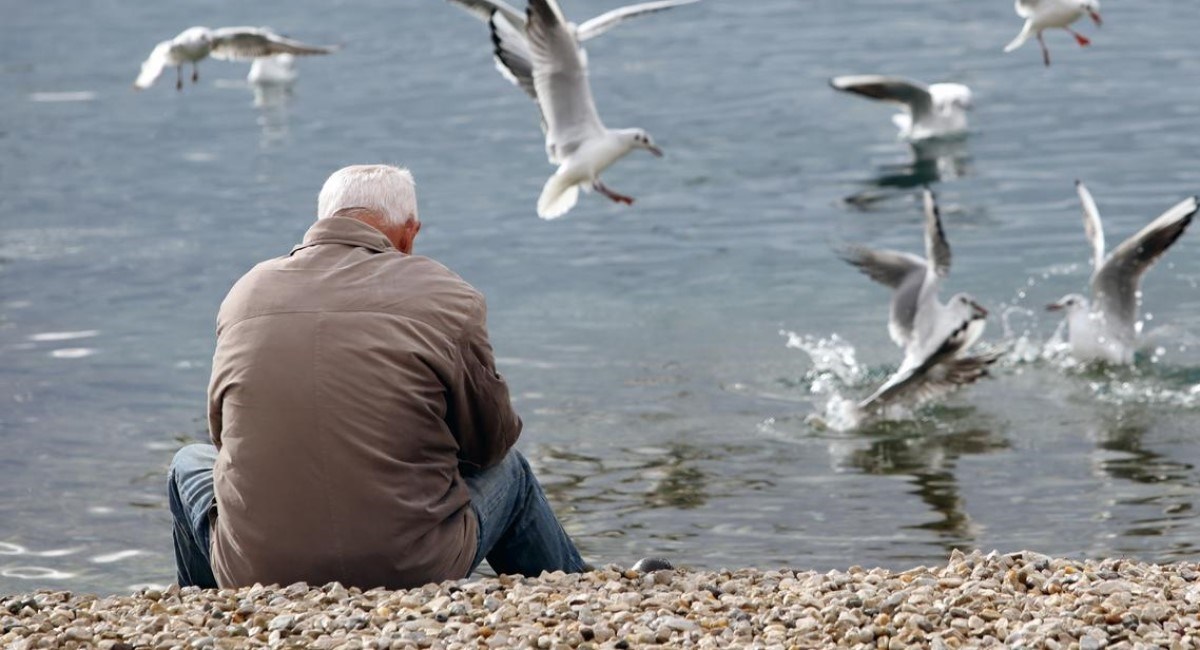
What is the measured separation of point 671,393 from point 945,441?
5.30ft

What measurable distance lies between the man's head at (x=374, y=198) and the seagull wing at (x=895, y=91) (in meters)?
11.8

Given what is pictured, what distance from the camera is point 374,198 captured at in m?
4.95

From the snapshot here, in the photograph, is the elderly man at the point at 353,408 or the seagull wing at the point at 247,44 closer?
the elderly man at the point at 353,408

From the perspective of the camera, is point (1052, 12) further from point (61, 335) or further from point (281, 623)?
point (281, 623)

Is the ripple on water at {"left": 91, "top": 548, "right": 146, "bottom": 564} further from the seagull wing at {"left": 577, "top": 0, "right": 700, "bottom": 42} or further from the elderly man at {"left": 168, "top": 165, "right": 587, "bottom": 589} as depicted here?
the seagull wing at {"left": 577, "top": 0, "right": 700, "bottom": 42}

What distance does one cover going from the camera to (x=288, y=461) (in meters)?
4.72

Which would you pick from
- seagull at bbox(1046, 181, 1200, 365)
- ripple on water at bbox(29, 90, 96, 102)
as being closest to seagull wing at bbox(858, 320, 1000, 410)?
seagull at bbox(1046, 181, 1200, 365)

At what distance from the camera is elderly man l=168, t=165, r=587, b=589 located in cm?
470

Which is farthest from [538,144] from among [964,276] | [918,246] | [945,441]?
[945,441]

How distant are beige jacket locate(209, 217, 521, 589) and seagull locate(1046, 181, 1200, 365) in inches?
249

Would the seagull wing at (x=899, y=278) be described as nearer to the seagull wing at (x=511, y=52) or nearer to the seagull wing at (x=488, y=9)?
the seagull wing at (x=511, y=52)

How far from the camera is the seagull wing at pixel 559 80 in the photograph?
979 cm

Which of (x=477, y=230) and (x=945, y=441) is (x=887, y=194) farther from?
(x=945, y=441)

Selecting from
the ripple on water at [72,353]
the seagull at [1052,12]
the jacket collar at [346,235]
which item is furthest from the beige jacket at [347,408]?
the seagull at [1052,12]
